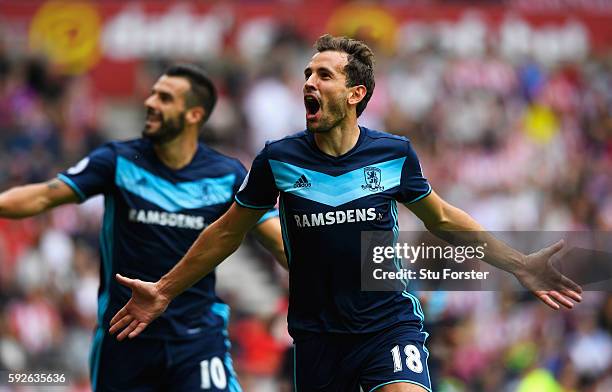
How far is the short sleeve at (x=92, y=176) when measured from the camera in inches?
326

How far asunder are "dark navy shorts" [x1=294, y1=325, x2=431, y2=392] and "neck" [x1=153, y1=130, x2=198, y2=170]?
81.2 inches

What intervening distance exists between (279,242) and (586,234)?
245cm

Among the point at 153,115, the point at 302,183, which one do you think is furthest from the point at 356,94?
the point at 153,115

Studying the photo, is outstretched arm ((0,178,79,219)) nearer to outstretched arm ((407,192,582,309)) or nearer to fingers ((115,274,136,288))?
fingers ((115,274,136,288))

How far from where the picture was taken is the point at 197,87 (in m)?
9.06

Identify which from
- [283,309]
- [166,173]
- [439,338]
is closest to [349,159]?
[166,173]

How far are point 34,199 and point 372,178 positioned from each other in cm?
250

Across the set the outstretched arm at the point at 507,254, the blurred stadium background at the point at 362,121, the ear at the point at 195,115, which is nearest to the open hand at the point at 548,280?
the outstretched arm at the point at 507,254

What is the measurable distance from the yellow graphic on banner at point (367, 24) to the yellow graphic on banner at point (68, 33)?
384 centimetres

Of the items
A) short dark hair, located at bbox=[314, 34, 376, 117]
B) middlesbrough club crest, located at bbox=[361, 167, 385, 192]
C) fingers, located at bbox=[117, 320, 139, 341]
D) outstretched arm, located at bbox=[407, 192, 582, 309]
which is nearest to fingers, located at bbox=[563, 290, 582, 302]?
outstretched arm, located at bbox=[407, 192, 582, 309]

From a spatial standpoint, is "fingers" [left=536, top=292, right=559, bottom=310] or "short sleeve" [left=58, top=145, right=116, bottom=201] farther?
"short sleeve" [left=58, top=145, right=116, bottom=201]

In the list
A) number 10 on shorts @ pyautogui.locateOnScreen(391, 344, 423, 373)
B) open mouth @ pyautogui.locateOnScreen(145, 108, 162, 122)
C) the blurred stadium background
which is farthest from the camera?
the blurred stadium background

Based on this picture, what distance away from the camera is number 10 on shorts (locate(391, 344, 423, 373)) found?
6.83 m

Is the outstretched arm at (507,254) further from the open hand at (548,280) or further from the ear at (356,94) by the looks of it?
the ear at (356,94)
